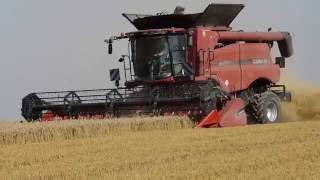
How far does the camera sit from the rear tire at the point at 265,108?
1655cm

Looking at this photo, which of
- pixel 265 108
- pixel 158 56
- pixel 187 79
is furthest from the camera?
pixel 265 108

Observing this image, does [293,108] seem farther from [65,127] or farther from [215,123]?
[65,127]

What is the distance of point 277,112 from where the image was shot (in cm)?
1709

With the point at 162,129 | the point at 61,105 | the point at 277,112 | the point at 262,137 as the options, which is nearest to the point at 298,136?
the point at 262,137

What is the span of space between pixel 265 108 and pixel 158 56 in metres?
3.01

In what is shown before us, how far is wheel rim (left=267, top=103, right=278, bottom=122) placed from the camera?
16.9 metres

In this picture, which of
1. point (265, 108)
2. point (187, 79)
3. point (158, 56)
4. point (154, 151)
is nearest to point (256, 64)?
point (265, 108)

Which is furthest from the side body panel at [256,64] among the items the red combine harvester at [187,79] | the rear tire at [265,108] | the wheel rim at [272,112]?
the wheel rim at [272,112]

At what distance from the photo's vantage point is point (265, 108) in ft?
54.7

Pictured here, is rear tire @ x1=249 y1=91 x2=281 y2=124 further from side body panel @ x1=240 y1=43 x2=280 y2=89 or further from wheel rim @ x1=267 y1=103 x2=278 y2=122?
side body panel @ x1=240 y1=43 x2=280 y2=89

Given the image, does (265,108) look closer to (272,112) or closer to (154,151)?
(272,112)

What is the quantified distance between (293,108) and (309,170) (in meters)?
11.8

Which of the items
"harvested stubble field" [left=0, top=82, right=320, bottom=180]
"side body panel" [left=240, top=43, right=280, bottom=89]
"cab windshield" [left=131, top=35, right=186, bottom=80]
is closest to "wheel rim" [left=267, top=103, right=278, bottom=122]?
"side body panel" [left=240, top=43, right=280, bottom=89]

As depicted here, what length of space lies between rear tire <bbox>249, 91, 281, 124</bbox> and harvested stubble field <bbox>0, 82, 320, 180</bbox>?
3.01 meters
